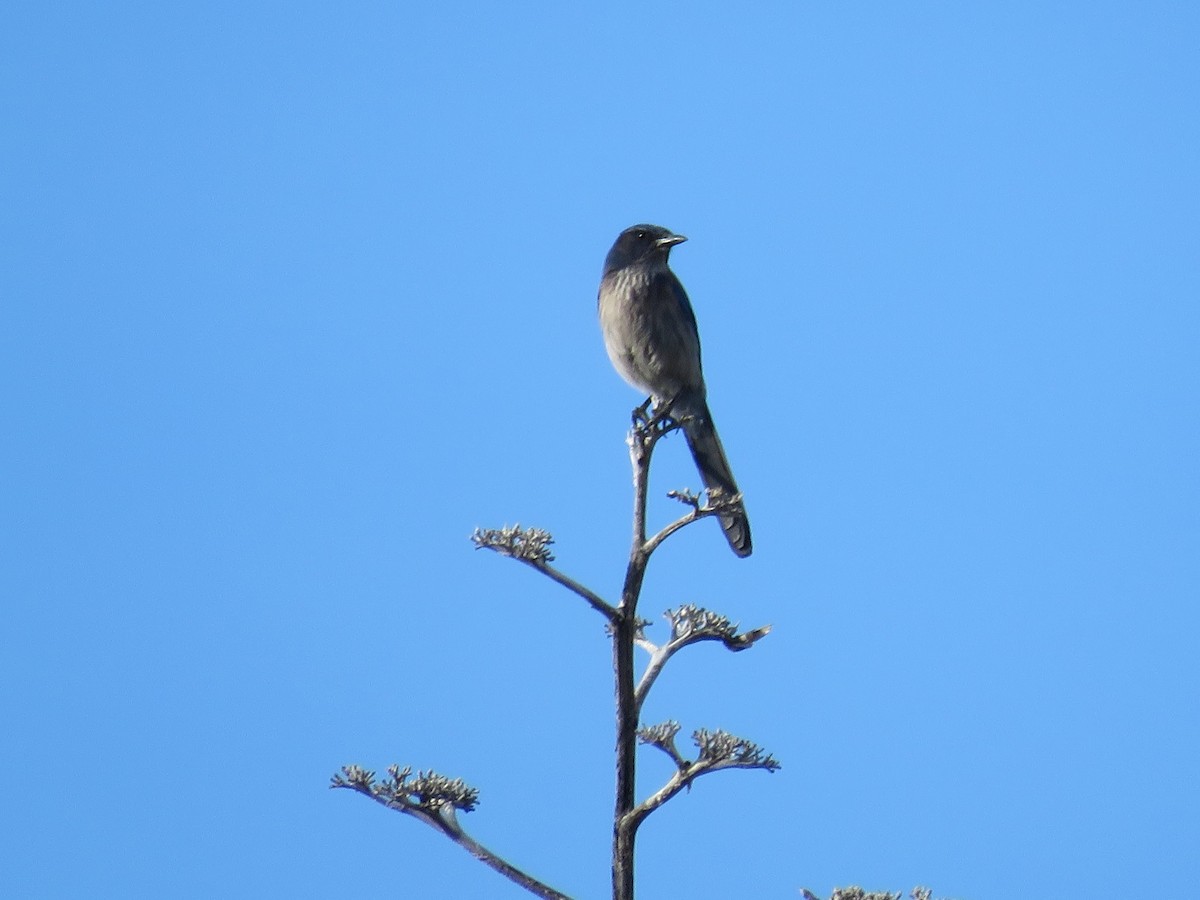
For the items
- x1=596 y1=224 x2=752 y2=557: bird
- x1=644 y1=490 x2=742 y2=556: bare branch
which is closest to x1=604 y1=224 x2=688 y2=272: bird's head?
x1=596 y1=224 x2=752 y2=557: bird

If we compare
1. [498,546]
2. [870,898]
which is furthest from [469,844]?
[870,898]

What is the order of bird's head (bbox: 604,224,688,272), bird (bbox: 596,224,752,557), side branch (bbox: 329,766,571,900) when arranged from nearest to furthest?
side branch (bbox: 329,766,571,900), bird (bbox: 596,224,752,557), bird's head (bbox: 604,224,688,272)

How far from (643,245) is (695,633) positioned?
4.95 m

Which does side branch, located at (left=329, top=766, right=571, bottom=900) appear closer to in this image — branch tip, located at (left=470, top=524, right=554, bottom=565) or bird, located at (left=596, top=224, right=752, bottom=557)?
branch tip, located at (left=470, top=524, right=554, bottom=565)

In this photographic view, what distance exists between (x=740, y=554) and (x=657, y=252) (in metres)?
2.82

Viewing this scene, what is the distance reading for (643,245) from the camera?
32.1 ft

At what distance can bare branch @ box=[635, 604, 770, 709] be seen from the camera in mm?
5262

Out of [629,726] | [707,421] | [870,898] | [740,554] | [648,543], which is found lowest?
[870,898]

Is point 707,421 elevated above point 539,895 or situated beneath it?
elevated above

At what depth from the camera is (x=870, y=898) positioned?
4.66 m

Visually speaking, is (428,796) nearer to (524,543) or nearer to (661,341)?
(524,543)

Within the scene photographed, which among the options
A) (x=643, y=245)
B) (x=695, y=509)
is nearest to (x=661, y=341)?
(x=643, y=245)

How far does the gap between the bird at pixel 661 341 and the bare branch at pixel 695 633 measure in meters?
3.78

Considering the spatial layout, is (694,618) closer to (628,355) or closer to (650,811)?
(650,811)
